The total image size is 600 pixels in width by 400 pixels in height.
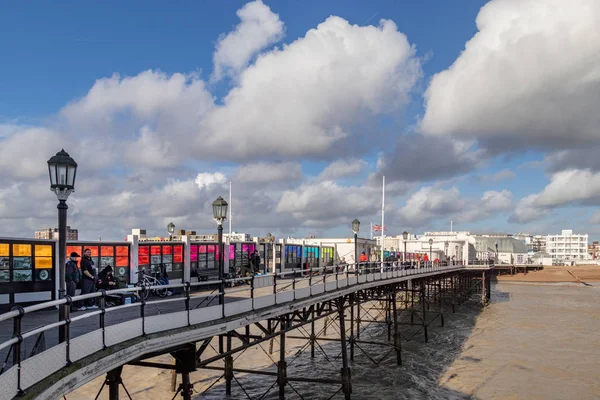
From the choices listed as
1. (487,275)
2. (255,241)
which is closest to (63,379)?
(255,241)

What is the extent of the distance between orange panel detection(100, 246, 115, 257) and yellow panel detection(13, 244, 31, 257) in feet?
14.5

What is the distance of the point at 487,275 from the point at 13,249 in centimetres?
6226

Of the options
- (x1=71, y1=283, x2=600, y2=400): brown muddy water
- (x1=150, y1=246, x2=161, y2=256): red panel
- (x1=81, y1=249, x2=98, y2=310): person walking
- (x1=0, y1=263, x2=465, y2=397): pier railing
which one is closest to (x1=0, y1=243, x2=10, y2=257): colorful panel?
(x1=71, y1=283, x2=600, y2=400): brown muddy water

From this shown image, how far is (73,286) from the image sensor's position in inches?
532

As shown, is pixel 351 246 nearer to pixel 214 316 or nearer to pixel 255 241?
pixel 255 241

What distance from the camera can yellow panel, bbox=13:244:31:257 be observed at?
1881cm

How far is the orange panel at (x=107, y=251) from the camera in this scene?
2358cm

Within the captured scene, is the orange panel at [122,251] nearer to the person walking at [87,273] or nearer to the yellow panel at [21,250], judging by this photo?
the yellow panel at [21,250]

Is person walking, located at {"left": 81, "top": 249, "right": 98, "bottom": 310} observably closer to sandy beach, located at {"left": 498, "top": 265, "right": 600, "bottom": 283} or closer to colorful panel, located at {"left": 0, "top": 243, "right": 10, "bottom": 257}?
colorful panel, located at {"left": 0, "top": 243, "right": 10, "bottom": 257}

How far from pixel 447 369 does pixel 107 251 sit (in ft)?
59.3

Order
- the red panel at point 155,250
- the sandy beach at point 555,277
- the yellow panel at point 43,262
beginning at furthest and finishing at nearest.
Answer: the sandy beach at point 555,277, the red panel at point 155,250, the yellow panel at point 43,262

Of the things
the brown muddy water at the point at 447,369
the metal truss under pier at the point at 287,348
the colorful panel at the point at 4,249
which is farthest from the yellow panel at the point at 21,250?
the metal truss under pier at the point at 287,348

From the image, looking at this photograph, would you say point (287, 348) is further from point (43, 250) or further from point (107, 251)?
point (43, 250)

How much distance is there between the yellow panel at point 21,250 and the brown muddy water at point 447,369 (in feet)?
18.5
